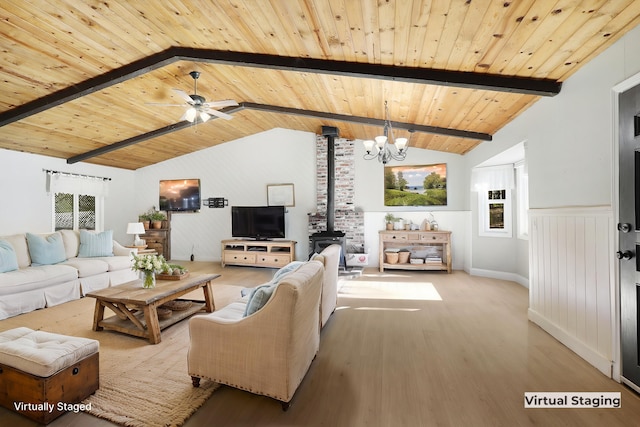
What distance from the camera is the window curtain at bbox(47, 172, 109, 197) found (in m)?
5.96

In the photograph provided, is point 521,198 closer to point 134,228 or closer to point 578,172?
point 578,172

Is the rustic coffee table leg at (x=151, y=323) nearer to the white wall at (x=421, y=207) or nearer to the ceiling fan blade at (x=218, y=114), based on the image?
the ceiling fan blade at (x=218, y=114)

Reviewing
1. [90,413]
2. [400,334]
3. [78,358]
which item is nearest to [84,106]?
[78,358]

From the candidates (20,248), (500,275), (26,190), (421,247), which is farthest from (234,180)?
(500,275)

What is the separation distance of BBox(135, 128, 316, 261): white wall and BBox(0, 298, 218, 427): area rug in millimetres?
4232

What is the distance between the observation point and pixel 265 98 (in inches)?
195

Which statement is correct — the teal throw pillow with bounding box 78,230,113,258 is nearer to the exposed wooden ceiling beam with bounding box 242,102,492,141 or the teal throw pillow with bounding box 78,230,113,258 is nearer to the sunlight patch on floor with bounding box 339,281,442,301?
the exposed wooden ceiling beam with bounding box 242,102,492,141

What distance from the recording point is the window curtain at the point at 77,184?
19.6 ft

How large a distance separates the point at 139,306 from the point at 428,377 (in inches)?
104

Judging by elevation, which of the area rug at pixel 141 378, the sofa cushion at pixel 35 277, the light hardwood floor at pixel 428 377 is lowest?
the light hardwood floor at pixel 428 377

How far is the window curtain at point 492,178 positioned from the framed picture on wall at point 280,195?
3.93 meters

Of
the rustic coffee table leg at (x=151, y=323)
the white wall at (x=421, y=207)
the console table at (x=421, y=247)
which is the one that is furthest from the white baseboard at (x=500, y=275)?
the rustic coffee table leg at (x=151, y=323)

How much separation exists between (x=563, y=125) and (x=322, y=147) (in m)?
4.71

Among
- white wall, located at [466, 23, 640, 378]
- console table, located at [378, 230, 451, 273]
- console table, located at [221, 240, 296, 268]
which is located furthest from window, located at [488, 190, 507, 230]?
console table, located at [221, 240, 296, 268]
